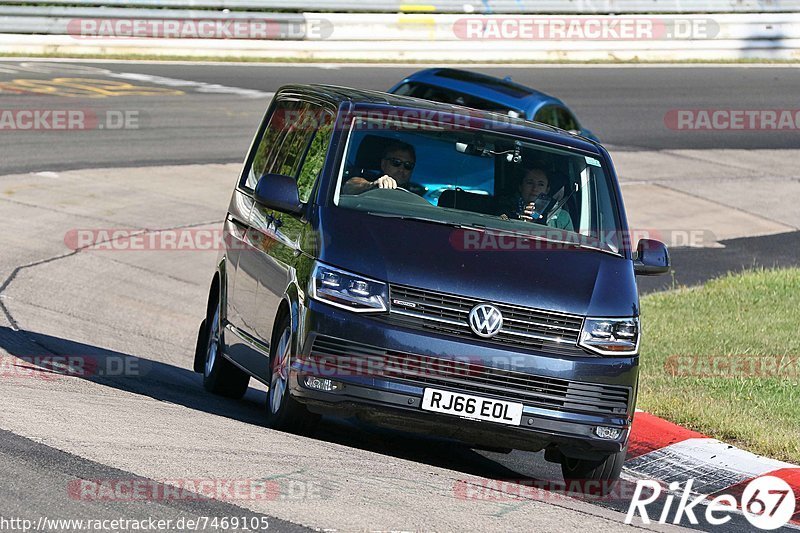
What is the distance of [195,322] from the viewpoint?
13258 mm

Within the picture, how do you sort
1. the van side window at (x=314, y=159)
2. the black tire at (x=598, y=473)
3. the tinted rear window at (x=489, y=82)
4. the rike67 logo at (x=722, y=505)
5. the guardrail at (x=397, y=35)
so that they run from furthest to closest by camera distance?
the guardrail at (x=397, y=35)
the tinted rear window at (x=489, y=82)
the van side window at (x=314, y=159)
the black tire at (x=598, y=473)
the rike67 logo at (x=722, y=505)

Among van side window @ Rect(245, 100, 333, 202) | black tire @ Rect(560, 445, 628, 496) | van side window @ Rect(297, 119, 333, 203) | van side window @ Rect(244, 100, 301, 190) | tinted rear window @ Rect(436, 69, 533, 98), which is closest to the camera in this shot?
black tire @ Rect(560, 445, 628, 496)

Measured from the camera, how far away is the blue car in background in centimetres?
1827

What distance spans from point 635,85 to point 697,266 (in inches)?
544

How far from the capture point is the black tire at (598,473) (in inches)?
301

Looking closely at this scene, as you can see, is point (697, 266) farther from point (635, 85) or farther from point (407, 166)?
point (635, 85)

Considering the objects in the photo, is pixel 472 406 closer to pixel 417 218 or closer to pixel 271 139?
pixel 417 218

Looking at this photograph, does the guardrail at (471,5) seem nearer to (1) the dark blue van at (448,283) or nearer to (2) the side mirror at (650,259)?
(1) the dark blue van at (448,283)

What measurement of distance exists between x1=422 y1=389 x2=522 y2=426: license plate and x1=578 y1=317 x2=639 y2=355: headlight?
0.51m

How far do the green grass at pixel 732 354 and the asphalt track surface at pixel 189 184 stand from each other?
130cm

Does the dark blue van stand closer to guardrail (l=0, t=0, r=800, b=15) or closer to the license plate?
the license plate

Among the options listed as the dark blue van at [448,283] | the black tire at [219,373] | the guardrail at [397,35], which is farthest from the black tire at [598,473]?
the guardrail at [397,35]

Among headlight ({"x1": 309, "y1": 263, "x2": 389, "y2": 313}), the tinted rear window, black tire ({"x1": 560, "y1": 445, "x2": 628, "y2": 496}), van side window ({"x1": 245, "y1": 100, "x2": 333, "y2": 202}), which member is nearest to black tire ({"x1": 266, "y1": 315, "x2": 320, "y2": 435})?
headlight ({"x1": 309, "y1": 263, "x2": 389, "y2": 313})

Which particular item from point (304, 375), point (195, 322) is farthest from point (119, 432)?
point (195, 322)
